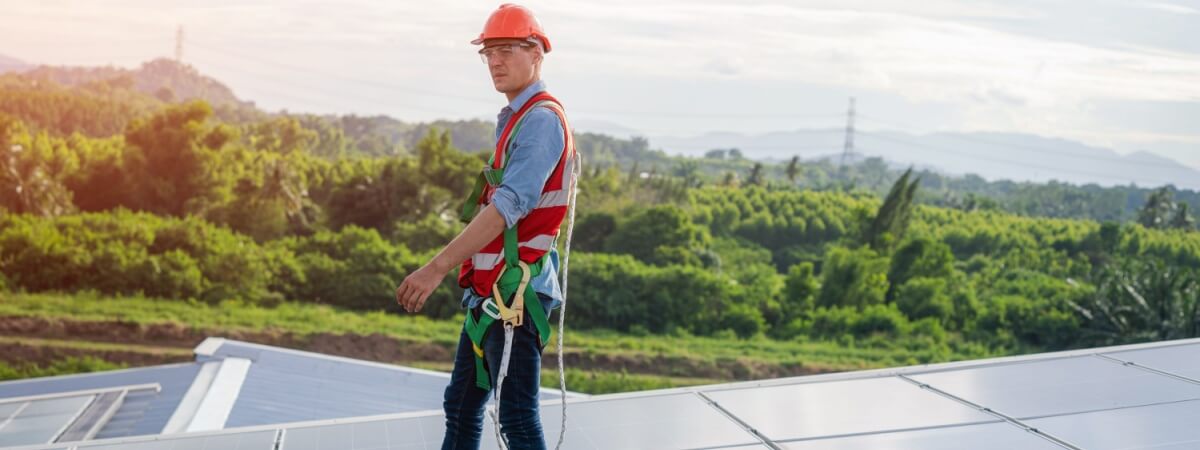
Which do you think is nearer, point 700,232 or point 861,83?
point 700,232

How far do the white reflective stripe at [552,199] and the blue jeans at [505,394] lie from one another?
0.18m

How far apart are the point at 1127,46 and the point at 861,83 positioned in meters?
5.05

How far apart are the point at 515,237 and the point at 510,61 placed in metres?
0.33

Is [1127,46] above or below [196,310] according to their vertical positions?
above

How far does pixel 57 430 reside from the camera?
158 inches

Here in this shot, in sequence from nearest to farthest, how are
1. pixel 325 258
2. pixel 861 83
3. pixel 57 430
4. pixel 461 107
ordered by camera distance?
pixel 57 430 < pixel 325 258 < pixel 461 107 < pixel 861 83

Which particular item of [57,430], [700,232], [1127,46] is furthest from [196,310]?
[1127,46]

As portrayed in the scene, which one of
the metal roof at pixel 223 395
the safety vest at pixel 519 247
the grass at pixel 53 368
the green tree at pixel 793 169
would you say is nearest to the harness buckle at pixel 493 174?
the safety vest at pixel 519 247

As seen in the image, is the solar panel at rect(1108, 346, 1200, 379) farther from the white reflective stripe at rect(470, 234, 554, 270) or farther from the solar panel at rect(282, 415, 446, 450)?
the white reflective stripe at rect(470, 234, 554, 270)

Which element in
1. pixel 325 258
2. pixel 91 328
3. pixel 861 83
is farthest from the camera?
pixel 861 83

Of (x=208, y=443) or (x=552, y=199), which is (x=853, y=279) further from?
(x=552, y=199)

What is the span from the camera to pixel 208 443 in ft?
9.11

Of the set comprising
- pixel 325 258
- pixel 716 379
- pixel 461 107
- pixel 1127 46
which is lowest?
pixel 716 379

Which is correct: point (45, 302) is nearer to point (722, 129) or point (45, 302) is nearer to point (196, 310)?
point (196, 310)
